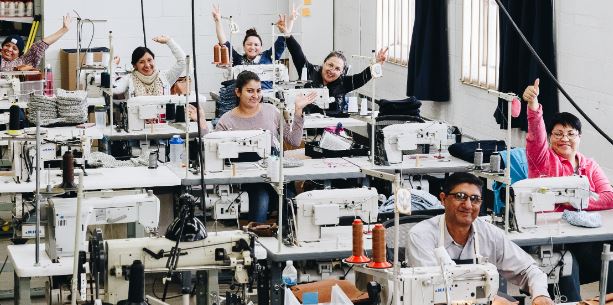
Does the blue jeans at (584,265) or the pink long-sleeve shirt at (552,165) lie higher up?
the pink long-sleeve shirt at (552,165)

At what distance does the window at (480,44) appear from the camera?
937 centimetres

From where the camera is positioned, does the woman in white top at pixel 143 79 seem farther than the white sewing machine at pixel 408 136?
Yes

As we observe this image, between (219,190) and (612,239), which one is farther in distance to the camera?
(219,190)

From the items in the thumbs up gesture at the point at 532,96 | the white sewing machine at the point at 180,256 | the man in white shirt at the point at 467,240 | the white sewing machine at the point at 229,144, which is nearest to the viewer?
the white sewing machine at the point at 180,256

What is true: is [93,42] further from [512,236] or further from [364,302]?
[364,302]

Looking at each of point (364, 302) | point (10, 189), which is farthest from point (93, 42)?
point (364, 302)

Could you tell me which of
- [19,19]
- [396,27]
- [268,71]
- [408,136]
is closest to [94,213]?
[408,136]

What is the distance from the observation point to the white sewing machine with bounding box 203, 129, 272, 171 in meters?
7.23

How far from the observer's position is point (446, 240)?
532 cm

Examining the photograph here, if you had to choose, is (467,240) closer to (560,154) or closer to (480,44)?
(560,154)

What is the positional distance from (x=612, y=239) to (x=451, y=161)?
195cm

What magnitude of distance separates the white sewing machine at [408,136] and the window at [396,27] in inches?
137

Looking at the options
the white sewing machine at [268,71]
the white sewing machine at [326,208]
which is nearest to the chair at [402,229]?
the white sewing machine at [326,208]

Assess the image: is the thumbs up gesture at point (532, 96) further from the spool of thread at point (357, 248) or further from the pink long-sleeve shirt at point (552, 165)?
the spool of thread at point (357, 248)
